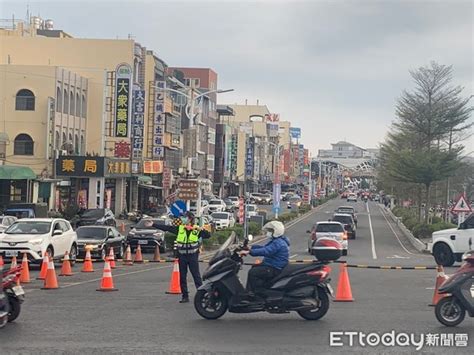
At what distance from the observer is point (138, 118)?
59.2m

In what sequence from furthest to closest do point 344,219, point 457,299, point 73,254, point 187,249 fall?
point 344,219 → point 73,254 → point 187,249 → point 457,299

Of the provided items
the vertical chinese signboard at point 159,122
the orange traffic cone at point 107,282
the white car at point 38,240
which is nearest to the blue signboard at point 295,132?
the vertical chinese signboard at point 159,122

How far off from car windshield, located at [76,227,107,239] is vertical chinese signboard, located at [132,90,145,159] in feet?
92.3

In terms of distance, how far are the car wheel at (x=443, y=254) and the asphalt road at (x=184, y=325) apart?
9.81 meters

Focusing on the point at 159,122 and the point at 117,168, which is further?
the point at 159,122

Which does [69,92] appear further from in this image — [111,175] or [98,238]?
[98,238]

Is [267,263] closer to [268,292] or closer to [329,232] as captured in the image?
[268,292]

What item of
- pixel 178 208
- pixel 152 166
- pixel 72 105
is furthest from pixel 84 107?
pixel 178 208

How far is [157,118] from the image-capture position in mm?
67938

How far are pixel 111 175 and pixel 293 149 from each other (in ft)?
389

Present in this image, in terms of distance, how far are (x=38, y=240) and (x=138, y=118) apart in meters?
35.1

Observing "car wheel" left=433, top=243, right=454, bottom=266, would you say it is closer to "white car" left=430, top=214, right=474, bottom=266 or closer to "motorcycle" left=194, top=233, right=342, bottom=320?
"white car" left=430, top=214, right=474, bottom=266

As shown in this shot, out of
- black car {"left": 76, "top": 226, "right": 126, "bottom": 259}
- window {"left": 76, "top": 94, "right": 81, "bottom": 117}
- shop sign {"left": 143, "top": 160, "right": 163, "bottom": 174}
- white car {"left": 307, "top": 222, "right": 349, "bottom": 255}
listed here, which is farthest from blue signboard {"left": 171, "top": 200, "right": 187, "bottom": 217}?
shop sign {"left": 143, "top": 160, "right": 163, "bottom": 174}

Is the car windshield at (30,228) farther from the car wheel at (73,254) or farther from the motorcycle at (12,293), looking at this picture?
the motorcycle at (12,293)
